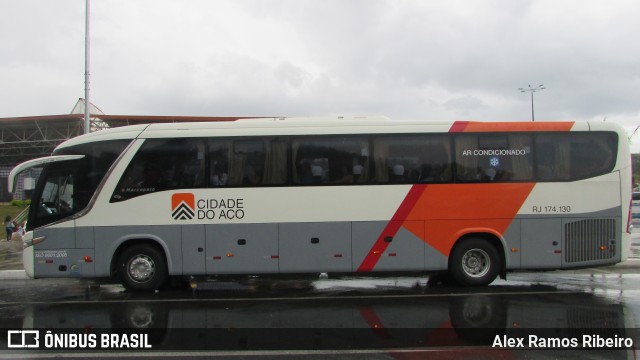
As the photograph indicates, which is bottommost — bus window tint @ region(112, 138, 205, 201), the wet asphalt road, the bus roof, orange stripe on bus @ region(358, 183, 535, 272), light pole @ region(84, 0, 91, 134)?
the wet asphalt road

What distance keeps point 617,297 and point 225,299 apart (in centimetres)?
726

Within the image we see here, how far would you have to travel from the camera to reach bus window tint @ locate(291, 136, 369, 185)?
956 centimetres

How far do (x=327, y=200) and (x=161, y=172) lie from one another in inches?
132

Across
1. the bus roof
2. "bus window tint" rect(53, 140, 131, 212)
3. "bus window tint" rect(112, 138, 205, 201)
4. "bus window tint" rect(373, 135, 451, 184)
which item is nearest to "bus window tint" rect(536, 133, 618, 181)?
the bus roof

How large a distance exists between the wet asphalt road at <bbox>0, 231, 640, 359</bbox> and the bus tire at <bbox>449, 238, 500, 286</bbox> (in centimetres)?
23

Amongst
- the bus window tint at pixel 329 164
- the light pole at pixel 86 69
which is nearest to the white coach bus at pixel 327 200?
the bus window tint at pixel 329 164

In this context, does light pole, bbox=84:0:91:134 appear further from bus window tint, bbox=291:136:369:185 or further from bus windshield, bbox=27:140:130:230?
bus window tint, bbox=291:136:369:185

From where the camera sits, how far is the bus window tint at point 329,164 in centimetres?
956

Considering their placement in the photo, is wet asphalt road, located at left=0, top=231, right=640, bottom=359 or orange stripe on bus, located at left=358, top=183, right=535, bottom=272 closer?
wet asphalt road, located at left=0, top=231, right=640, bottom=359

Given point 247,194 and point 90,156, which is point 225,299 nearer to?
point 247,194

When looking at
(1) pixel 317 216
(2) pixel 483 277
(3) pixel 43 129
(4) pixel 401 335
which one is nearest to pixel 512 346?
(4) pixel 401 335

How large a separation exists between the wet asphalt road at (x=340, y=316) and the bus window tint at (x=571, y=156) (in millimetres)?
2349

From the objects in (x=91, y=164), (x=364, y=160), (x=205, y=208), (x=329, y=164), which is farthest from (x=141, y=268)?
(x=364, y=160)

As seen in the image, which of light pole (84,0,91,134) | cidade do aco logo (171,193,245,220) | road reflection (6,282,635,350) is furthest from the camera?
light pole (84,0,91,134)
